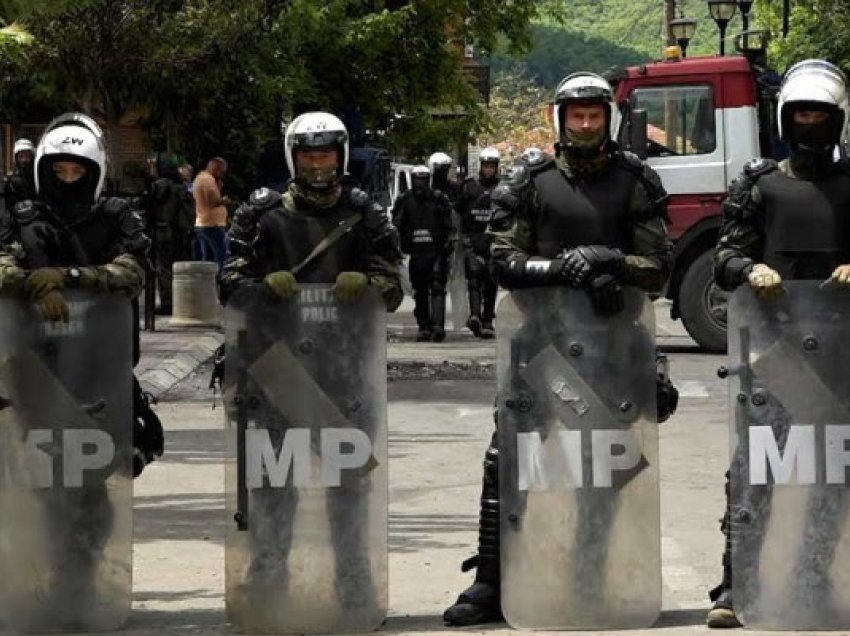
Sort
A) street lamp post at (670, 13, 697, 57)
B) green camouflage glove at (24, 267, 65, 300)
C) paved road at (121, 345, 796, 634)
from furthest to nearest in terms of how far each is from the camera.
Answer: street lamp post at (670, 13, 697, 57) → paved road at (121, 345, 796, 634) → green camouflage glove at (24, 267, 65, 300)

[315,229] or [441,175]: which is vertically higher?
[441,175]

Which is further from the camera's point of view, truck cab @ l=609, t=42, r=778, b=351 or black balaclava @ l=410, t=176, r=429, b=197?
black balaclava @ l=410, t=176, r=429, b=197

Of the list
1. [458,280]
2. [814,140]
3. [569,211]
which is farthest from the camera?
[458,280]

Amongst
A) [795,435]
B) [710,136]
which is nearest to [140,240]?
[795,435]

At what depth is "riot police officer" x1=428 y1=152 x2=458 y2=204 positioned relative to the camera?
2434 cm

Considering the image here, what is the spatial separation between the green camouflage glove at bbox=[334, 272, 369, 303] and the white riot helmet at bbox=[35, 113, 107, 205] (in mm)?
971

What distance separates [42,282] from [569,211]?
5.69 feet

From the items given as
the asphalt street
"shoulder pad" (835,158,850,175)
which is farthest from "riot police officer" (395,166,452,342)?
"shoulder pad" (835,158,850,175)

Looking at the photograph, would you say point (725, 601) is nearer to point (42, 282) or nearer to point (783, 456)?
point (783, 456)

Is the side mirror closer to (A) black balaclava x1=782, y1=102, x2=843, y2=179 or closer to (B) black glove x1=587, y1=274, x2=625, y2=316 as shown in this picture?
(A) black balaclava x1=782, y1=102, x2=843, y2=179

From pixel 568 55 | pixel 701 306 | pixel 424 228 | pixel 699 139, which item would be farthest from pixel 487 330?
pixel 568 55

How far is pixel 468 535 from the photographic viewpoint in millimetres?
10539

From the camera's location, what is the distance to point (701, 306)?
2119 centimetres

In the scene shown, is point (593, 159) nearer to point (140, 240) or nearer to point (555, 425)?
point (555, 425)
